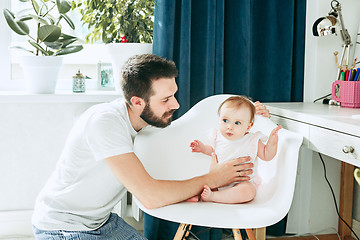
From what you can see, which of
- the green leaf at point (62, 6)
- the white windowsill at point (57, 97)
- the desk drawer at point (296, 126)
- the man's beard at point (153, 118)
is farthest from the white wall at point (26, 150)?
the desk drawer at point (296, 126)

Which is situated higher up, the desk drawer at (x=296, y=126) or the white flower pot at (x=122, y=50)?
the white flower pot at (x=122, y=50)

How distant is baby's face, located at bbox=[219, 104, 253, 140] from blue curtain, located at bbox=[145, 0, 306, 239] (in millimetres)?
490

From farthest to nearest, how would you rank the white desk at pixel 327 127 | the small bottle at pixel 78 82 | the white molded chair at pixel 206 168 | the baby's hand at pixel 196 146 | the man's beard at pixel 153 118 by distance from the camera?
the small bottle at pixel 78 82 → the baby's hand at pixel 196 146 → the man's beard at pixel 153 118 → the white desk at pixel 327 127 → the white molded chair at pixel 206 168

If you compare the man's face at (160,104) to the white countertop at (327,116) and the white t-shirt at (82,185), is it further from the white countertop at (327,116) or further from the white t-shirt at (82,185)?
the white countertop at (327,116)

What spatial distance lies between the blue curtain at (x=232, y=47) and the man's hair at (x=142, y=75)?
0.54 metres

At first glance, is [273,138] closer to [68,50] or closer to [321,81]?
[321,81]

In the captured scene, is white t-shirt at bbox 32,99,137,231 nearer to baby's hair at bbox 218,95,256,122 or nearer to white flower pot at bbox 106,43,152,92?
baby's hair at bbox 218,95,256,122

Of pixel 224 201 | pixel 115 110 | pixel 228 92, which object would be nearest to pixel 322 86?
pixel 228 92

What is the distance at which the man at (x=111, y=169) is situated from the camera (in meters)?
1.34

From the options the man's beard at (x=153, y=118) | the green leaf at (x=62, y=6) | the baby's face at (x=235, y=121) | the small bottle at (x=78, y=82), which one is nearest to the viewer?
the man's beard at (x=153, y=118)

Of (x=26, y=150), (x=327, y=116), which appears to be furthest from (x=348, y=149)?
(x=26, y=150)

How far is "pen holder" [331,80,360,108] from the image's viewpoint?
1.82 m

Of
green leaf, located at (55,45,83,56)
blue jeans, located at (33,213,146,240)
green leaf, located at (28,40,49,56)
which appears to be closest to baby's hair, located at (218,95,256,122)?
blue jeans, located at (33,213,146,240)

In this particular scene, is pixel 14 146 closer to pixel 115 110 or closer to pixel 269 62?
pixel 115 110
